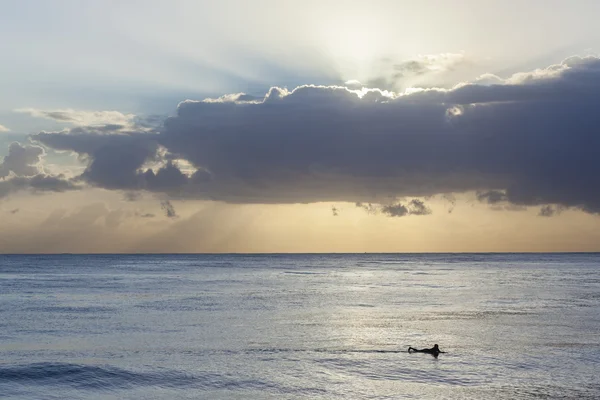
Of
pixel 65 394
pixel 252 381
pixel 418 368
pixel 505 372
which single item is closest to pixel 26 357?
pixel 65 394

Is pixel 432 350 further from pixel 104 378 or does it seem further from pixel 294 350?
pixel 104 378

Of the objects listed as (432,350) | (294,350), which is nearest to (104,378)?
(294,350)

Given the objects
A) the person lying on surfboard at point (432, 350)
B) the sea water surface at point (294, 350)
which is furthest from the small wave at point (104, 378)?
the person lying on surfboard at point (432, 350)

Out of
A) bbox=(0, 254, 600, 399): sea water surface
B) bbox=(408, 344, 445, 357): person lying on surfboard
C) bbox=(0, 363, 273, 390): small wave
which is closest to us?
bbox=(0, 254, 600, 399): sea water surface

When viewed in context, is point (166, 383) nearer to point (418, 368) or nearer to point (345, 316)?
point (418, 368)

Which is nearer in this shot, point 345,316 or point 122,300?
point 345,316

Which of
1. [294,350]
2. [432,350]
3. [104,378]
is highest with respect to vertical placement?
[432,350]

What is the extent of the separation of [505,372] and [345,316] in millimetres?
29861

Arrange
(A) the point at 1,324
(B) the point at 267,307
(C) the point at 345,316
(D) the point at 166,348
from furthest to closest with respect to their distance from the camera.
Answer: (B) the point at 267,307, (C) the point at 345,316, (A) the point at 1,324, (D) the point at 166,348

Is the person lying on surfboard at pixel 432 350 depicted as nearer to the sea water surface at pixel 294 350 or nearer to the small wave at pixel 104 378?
the sea water surface at pixel 294 350

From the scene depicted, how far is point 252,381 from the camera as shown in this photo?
37.0m

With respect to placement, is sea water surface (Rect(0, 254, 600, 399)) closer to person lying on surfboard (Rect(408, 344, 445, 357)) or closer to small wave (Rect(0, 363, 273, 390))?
small wave (Rect(0, 363, 273, 390))

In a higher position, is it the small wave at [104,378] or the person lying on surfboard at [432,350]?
the person lying on surfboard at [432,350]

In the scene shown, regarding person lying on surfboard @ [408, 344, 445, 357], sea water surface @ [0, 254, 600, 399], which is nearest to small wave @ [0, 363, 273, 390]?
sea water surface @ [0, 254, 600, 399]
